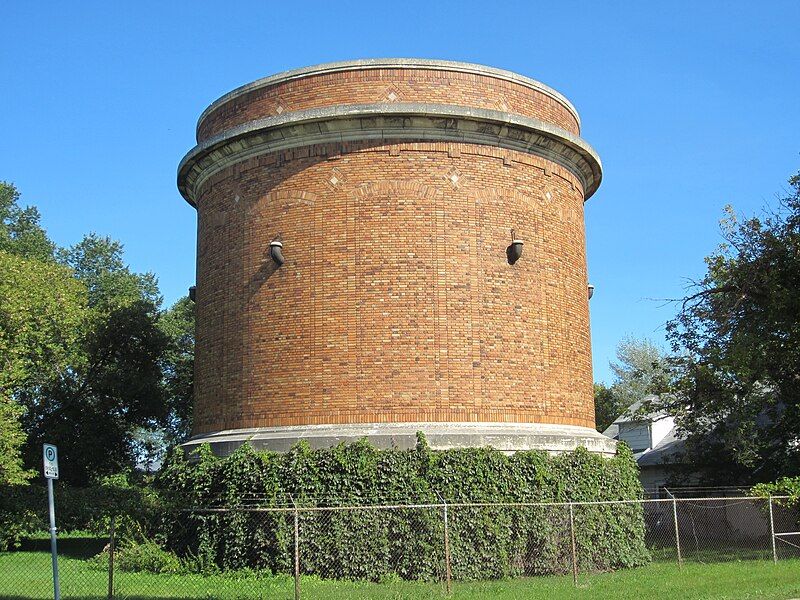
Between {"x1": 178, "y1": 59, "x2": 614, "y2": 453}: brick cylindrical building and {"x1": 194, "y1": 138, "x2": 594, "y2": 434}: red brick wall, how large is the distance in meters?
0.03

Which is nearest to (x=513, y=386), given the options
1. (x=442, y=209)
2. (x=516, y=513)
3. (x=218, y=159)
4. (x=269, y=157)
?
(x=516, y=513)

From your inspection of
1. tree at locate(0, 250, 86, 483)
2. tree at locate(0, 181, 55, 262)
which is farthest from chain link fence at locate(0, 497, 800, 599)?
tree at locate(0, 181, 55, 262)

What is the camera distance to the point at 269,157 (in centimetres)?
1872

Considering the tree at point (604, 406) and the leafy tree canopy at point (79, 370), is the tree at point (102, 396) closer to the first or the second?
the leafy tree canopy at point (79, 370)

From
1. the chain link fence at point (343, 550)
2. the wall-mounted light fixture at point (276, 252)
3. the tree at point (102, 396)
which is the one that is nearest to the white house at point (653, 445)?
the chain link fence at point (343, 550)

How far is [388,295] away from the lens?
17.5m

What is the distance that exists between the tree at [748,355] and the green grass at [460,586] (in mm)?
7607

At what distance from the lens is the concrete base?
648 inches

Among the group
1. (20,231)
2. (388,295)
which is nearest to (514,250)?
(388,295)

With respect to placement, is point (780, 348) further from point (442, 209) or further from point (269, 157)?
point (269, 157)

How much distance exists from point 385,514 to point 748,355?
11809mm

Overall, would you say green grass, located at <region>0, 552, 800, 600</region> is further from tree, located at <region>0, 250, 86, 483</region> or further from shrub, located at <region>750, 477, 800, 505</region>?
tree, located at <region>0, 250, 86, 483</region>

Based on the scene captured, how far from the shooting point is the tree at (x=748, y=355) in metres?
22.7

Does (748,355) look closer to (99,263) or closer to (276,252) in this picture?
(276,252)
